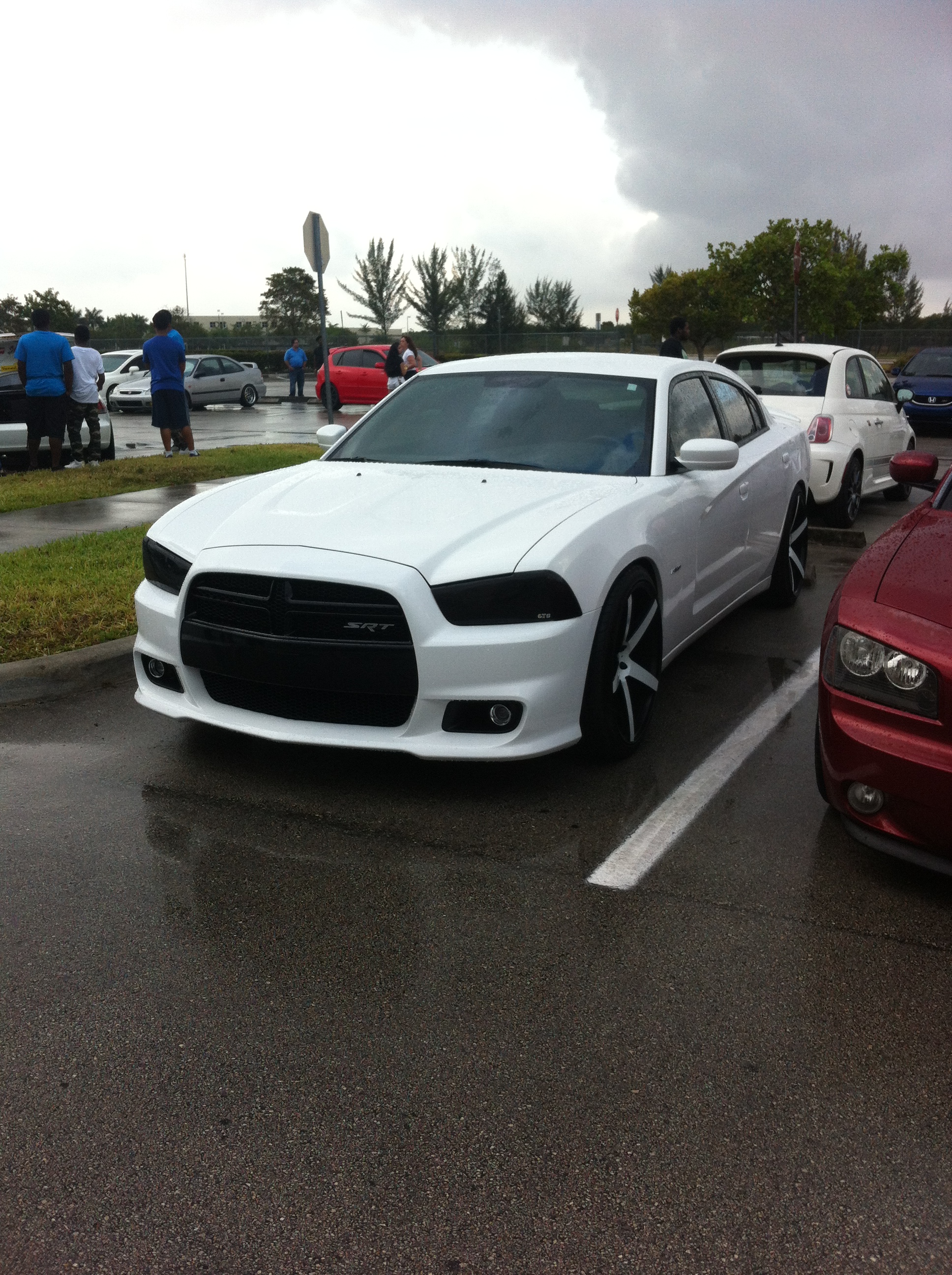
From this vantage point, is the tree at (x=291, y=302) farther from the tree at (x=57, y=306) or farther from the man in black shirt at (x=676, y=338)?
the man in black shirt at (x=676, y=338)

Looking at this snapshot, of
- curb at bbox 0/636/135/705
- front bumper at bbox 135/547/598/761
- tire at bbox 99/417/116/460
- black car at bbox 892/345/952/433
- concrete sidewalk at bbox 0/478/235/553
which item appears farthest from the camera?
black car at bbox 892/345/952/433

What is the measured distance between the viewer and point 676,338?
13.7m

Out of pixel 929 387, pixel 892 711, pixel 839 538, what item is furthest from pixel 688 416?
pixel 929 387

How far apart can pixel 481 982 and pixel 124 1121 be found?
940mm

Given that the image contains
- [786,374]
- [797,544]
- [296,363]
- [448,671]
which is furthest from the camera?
[296,363]

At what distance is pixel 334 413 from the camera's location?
87.7ft

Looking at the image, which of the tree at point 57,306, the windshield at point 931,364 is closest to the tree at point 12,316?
the tree at point 57,306

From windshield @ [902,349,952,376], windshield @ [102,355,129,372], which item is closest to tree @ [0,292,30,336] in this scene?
windshield @ [102,355,129,372]

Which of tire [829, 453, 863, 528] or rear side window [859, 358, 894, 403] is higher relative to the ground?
rear side window [859, 358, 894, 403]

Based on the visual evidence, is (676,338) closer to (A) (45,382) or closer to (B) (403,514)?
(A) (45,382)

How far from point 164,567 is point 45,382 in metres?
9.46

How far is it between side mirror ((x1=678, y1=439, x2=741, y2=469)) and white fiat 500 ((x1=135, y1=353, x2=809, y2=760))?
0.01 metres

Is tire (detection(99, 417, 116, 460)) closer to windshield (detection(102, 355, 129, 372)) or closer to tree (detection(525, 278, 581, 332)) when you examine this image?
windshield (detection(102, 355, 129, 372))

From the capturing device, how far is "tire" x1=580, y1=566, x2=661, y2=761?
4285mm
